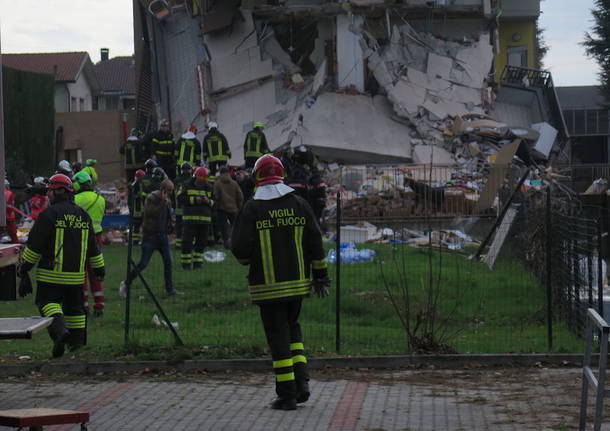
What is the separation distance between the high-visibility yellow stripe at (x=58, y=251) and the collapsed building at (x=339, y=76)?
2471 cm

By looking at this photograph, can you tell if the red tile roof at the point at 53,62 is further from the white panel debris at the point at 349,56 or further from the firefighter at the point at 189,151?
the firefighter at the point at 189,151

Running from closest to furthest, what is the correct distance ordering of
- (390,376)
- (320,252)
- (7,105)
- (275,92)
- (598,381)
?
(598,381), (320,252), (390,376), (275,92), (7,105)

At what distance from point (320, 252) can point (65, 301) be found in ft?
10.6

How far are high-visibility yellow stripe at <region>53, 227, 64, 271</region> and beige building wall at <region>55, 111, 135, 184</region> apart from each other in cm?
3782

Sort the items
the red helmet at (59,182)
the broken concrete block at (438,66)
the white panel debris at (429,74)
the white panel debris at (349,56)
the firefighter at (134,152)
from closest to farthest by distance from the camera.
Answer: the red helmet at (59,182) < the firefighter at (134,152) < the white panel debris at (349,56) < the white panel debris at (429,74) < the broken concrete block at (438,66)

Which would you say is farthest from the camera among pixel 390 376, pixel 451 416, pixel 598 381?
pixel 390 376

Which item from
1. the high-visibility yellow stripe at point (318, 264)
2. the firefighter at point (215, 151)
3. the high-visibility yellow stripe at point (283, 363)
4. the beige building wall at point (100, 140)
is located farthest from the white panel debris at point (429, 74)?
the high-visibility yellow stripe at point (283, 363)

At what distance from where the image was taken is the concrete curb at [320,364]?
1156 cm

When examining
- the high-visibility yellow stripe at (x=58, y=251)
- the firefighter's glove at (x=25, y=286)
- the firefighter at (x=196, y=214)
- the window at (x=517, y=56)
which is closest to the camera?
the firefighter's glove at (x=25, y=286)

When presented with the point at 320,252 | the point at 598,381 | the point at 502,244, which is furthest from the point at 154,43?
the point at 598,381

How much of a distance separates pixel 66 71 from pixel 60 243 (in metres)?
59.4

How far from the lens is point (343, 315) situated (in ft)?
51.4

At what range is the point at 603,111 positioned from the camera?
221 ft

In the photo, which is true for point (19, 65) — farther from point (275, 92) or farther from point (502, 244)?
point (502, 244)
